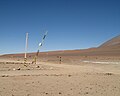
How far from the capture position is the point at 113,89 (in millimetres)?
11531

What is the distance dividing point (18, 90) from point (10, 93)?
2.31 feet

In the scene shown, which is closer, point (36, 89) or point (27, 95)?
point (27, 95)

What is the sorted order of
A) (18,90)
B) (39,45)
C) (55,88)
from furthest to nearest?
(39,45), (55,88), (18,90)

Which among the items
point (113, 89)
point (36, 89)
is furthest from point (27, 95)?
point (113, 89)

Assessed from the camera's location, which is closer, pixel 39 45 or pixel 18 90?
pixel 18 90

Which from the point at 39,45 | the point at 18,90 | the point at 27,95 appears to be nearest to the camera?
the point at 27,95

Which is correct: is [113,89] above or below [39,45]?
below

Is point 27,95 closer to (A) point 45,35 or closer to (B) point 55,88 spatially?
(B) point 55,88

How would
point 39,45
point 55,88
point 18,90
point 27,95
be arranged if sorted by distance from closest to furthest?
point 27,95
point 18,90
point 55,88
point 39,45

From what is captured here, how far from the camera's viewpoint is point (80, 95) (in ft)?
32.8

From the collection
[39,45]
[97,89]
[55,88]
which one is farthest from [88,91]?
[39,45]

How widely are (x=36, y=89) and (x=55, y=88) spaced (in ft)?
3.13

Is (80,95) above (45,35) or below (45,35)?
below

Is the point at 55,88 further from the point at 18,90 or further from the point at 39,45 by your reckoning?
the point at 39,45
